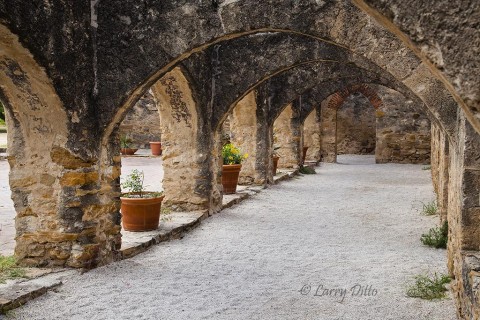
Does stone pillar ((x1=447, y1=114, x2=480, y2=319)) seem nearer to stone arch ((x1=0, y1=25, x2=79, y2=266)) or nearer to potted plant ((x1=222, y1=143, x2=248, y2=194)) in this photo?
stone arch ((x1=0, y1=25, x2=79, y2=266))

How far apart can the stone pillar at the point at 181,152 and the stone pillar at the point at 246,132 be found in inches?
121

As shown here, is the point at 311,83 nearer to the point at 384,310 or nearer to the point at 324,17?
the point at 324,17

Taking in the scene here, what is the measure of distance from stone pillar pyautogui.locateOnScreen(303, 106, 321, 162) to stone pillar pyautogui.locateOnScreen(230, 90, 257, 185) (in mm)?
6578

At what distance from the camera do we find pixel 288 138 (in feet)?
42.2

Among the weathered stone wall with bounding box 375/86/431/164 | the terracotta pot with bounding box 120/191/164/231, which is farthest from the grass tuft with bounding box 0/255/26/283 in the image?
the weathered stone wall with bounding box 375/86/431/164

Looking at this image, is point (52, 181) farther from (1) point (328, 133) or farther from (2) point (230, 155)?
(1) point (328, 133)

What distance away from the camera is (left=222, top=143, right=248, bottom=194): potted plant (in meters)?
8.53

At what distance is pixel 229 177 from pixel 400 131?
9.17 m

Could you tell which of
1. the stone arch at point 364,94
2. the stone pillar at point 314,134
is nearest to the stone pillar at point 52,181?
the stone pillar at point 314,134

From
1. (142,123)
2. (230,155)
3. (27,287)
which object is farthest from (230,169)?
(142,123)

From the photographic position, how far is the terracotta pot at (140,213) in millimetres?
5512

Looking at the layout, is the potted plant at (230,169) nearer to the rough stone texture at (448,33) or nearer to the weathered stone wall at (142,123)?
the rough stone texture at (448,33)

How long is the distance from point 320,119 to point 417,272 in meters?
12.3

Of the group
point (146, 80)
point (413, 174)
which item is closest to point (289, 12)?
point (146, 80)
